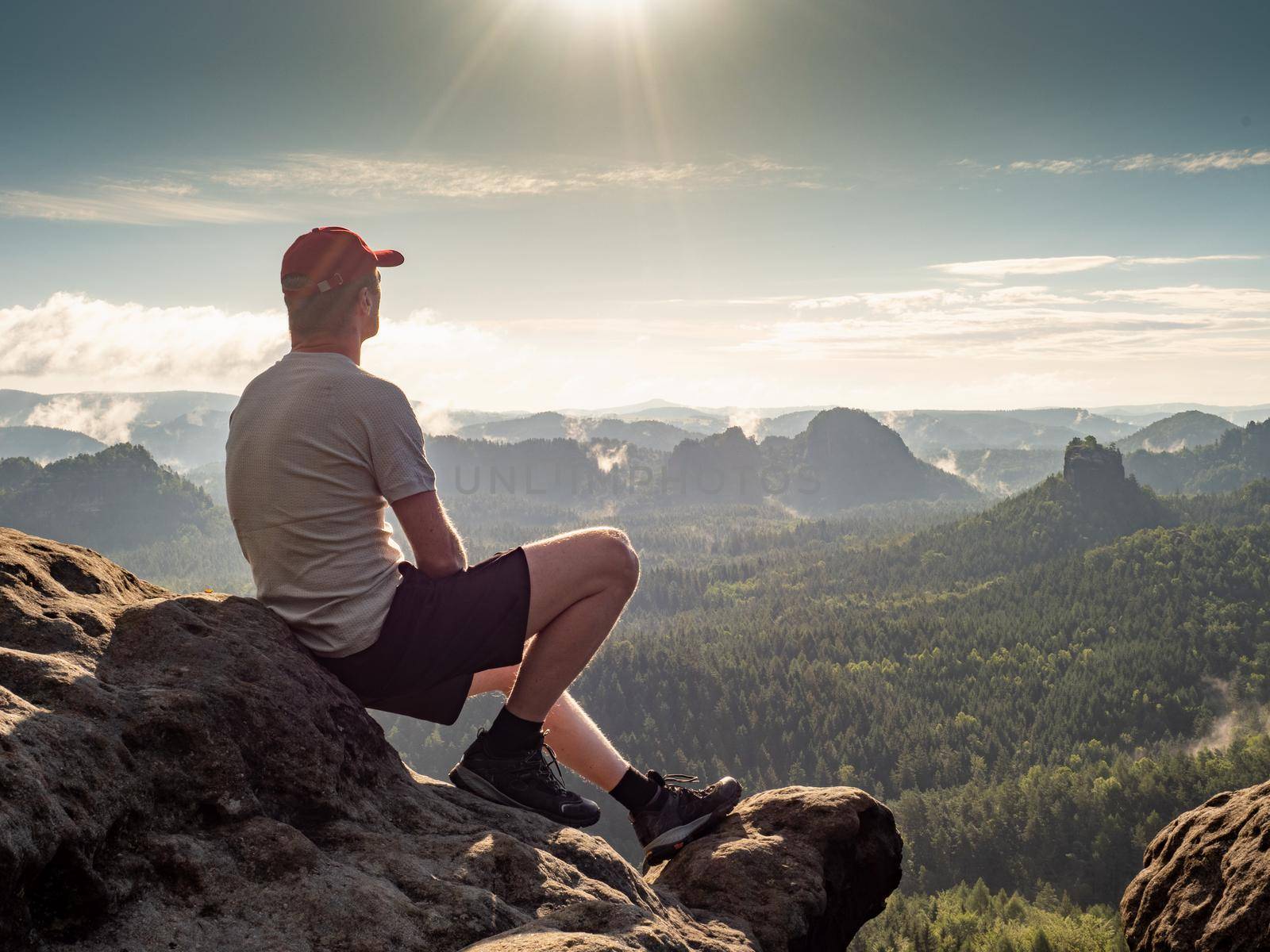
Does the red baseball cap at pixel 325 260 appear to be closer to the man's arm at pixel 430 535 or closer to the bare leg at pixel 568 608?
the man's arm at pixel 430 535

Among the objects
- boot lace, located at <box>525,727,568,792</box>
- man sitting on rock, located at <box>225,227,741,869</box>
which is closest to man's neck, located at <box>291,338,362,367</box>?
man sitting on rock, located at <box>225,227,741,869</box>

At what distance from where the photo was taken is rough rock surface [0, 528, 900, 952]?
4500 millimetres

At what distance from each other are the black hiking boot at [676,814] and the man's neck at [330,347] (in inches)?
193

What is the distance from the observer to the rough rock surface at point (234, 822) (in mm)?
4500

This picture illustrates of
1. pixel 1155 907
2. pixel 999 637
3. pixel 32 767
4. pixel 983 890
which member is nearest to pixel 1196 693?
pixel 999 637

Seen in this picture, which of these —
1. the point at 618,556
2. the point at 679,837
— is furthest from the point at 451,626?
the point at 679,837

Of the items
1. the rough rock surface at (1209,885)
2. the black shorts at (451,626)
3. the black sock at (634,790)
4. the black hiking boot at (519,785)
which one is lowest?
the rough rock surface at (1209,885)

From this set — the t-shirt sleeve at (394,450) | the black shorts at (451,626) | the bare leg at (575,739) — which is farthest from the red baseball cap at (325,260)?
the bare leg at (575,739)

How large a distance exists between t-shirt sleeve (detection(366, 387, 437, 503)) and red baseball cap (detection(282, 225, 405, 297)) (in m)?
1.16

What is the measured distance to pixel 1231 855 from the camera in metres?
8.70

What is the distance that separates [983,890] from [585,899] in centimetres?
10055

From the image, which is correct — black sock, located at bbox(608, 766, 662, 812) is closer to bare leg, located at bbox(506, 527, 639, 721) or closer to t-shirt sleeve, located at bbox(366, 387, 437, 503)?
bare leg, located at bbox(506, 527, 639, 721)

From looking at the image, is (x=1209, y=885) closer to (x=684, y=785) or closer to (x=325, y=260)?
(x=684, y=785)

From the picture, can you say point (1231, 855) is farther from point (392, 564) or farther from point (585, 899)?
point (392, 564)
